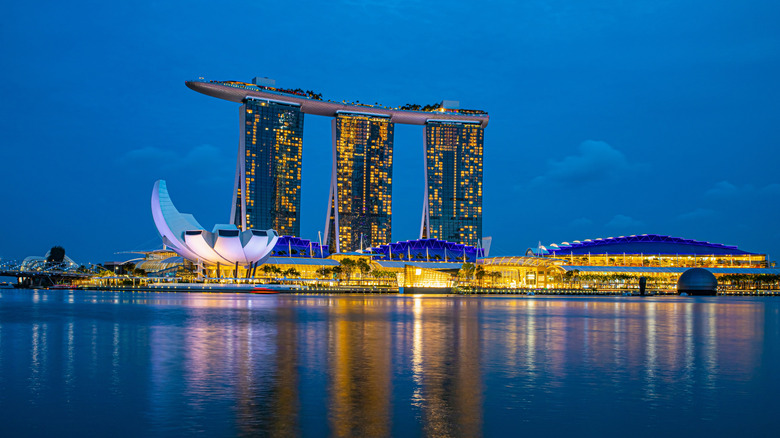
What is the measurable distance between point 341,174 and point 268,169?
23945 millimetres

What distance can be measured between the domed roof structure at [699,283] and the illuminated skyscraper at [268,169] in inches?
3899

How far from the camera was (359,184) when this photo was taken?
636 feet

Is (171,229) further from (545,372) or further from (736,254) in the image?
(736,254)

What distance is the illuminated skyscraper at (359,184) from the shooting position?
19200 centimetres

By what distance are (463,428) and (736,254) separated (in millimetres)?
174405

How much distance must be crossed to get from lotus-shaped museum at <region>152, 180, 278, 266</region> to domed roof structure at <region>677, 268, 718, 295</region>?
236 ft

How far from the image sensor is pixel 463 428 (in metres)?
11.1

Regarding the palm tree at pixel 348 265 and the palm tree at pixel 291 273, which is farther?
the palm tree at pixel 291 273

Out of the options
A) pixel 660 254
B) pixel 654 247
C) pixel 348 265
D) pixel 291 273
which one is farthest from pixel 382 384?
pixel 654 247

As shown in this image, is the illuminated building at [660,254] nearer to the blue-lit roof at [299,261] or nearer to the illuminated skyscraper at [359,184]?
the illuminated skyscraper at [359,184]

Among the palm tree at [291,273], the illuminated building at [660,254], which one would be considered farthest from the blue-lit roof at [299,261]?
the illuminated building at [660,254]

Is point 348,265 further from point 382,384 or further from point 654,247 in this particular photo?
point 382,384

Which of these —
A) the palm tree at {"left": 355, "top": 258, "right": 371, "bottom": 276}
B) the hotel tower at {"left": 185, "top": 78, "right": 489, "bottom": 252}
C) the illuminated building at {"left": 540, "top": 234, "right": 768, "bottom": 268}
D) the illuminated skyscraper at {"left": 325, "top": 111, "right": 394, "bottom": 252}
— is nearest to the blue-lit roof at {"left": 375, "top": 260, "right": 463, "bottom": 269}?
the palm tree at {"left": 355, "top": 258, "right": 371, "bottom": 276}

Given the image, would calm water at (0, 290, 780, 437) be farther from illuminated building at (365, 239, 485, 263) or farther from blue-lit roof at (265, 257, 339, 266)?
illuminated building at (365, 239, 485, 263)
